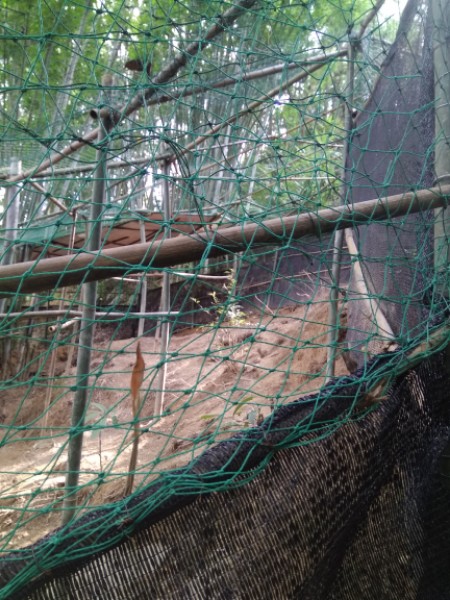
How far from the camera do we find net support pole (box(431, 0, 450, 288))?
1.70 m

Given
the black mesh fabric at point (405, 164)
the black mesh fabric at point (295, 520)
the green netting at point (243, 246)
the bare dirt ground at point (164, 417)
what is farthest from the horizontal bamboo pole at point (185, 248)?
the bare dirt ground at point (164, 417)

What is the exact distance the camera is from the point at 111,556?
1019 mm

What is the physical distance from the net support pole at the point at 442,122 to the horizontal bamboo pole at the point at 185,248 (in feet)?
0.64

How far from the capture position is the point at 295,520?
4.09 feet

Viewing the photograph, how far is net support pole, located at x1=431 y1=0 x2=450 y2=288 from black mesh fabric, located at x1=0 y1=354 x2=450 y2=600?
1.19 feet

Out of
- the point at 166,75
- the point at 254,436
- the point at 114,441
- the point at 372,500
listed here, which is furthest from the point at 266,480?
the point at 114,441

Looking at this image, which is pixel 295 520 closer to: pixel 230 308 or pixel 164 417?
pixel 164 417

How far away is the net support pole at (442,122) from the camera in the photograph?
1698mm

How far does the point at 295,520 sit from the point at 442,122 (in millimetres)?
1339

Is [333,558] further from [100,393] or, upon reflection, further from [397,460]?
[100,393]

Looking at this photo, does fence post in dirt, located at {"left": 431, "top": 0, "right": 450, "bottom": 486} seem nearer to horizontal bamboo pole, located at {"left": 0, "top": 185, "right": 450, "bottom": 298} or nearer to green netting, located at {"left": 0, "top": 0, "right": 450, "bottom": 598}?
green netting, located at {"left": 0, "top": 0, "right": 450, "bottom": 598}

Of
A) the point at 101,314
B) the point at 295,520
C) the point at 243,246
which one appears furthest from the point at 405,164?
the point at 101,314

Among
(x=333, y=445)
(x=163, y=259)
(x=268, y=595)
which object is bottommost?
(x=268, y=595)

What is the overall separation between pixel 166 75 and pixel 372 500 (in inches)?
85.9
